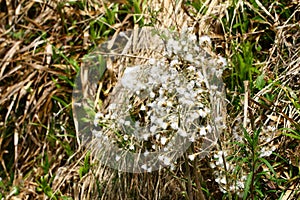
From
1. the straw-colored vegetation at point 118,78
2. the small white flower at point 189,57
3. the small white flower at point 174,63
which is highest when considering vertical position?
the small white flower at point 189,57

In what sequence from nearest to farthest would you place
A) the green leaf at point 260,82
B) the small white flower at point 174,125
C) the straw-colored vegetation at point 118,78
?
the small white flower at point 174,125 < the straw-colored vegetation at point 118,78 < the green leaf at point 260,82

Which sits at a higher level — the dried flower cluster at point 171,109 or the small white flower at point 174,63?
the small white flower at point 174,63

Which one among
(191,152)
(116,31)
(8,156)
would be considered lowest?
(8,156)

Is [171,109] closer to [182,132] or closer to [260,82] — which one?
[182,132]

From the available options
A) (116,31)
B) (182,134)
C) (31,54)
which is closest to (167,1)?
(116,31)

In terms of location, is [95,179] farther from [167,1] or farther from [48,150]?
A: [167,1]

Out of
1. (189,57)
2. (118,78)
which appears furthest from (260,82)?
(118,78)

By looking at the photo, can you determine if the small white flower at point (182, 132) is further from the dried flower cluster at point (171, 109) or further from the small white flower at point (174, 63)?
the small white flower at point (174, 63)

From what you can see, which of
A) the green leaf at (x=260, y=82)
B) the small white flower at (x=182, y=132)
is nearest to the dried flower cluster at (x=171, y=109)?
→ the small white flower at (x=182, y=132)
